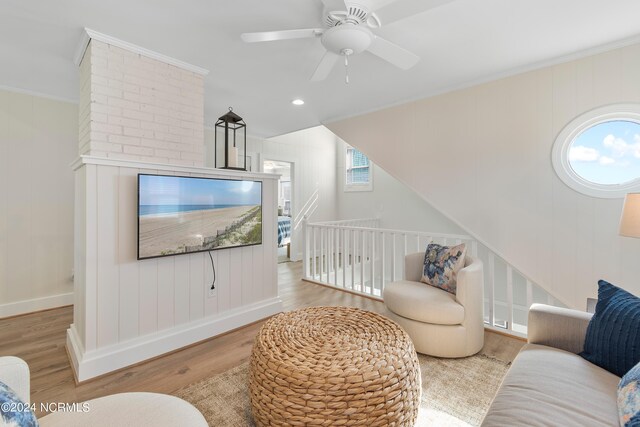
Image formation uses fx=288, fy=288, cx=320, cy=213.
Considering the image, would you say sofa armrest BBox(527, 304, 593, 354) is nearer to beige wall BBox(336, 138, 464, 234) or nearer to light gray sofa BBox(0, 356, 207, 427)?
light gray sofa BBox(0, 356, 207, 427)

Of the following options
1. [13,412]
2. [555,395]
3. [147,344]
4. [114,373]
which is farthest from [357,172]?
[13,412]

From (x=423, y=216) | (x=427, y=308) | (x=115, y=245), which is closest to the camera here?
(x=115, y=245)

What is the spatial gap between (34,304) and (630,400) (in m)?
4.69

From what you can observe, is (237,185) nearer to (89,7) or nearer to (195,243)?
(195,243)

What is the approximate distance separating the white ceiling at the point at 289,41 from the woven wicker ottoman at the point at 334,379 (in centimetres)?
203

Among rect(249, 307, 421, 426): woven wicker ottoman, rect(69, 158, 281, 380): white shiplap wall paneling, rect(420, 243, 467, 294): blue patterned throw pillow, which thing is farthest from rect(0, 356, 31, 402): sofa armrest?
rect(420, 243, 467, 294): blue patterned throw pillow

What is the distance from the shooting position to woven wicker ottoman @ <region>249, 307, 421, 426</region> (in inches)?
49.3

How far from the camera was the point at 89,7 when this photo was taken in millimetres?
1880

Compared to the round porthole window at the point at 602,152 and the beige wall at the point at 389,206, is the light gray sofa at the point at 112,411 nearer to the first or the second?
the round porthole window at the point at 602,152

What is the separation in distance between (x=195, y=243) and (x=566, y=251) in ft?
10.6

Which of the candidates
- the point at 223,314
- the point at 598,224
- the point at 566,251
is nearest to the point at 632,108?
the point at 598,224

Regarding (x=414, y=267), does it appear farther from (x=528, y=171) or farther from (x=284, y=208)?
(x=284, y=208)

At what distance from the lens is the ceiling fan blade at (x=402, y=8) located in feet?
5.04

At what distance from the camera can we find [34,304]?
3.14m
